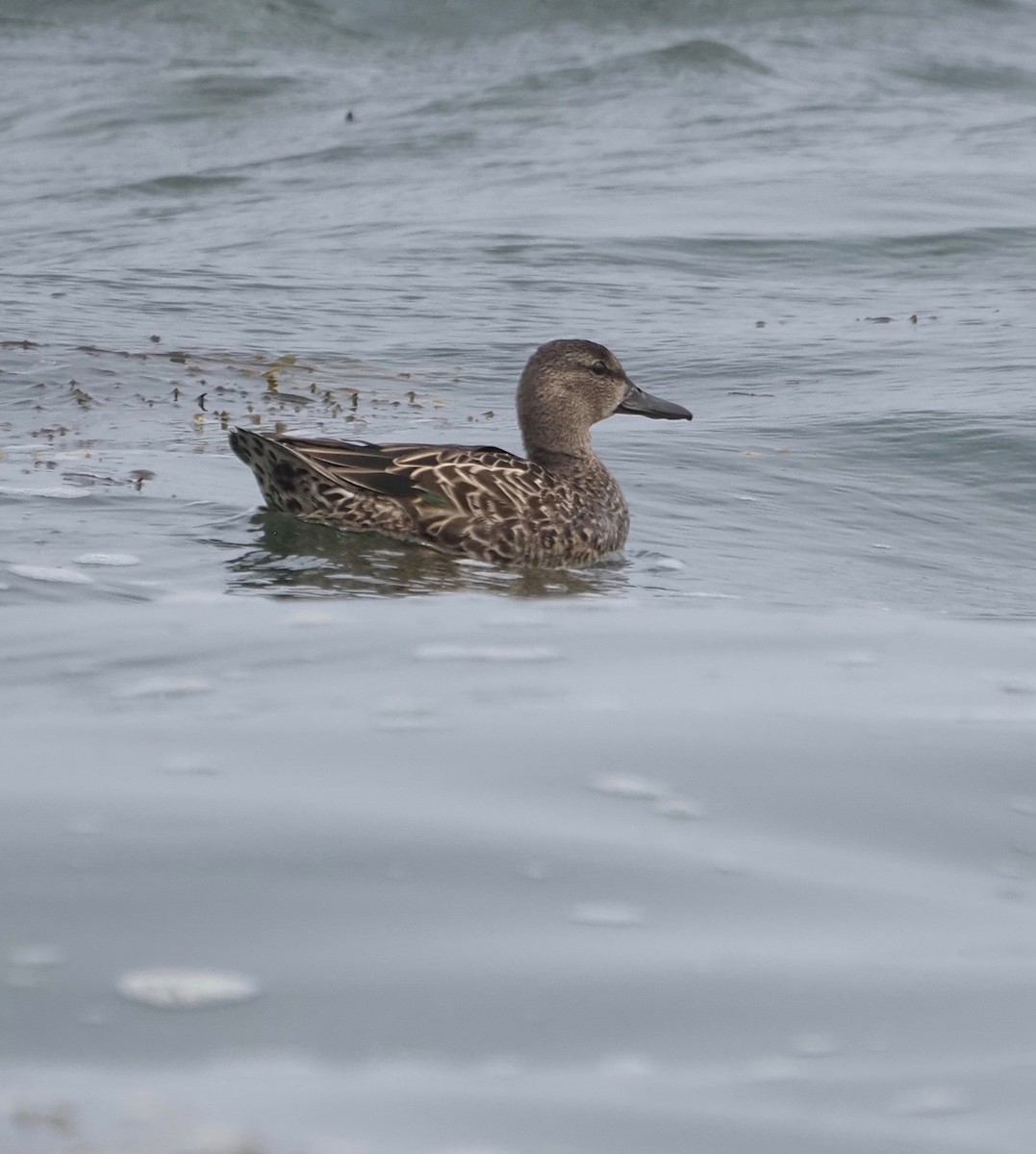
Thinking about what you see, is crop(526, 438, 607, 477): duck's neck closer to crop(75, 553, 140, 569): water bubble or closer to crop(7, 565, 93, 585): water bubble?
crop(75, 553, 140, 569): water bubble

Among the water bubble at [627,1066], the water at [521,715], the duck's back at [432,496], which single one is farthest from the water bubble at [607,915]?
the duck's back at [432,496]

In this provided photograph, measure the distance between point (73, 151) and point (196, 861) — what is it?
21.1 m

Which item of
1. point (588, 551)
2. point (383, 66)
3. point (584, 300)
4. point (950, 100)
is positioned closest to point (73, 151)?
point (383, 66)

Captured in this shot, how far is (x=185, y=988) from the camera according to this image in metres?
3.67

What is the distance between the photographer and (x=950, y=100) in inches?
1104

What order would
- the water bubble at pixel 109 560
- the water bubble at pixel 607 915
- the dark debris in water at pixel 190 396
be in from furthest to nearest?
the dark debris in water at pixel 190 396 < the water bubble at pixel 109 560 < the water bubble at pixel 607 915

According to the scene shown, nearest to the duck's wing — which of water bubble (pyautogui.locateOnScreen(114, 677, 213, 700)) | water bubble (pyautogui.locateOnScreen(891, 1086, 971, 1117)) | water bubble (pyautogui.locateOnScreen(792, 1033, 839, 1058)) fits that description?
water bubble (pyautogui.locateOnScreen(114, 677, 213, 700))

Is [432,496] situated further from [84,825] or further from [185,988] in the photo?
[185,988]

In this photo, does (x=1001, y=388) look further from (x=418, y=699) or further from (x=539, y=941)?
(x=539, y=941)

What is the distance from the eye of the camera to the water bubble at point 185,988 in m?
3.61

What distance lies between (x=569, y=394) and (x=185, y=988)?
654cm

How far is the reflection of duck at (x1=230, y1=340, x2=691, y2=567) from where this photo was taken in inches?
340

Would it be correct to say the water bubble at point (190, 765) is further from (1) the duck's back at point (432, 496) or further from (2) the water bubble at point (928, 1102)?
(1) the duck's back at point (432, 496)

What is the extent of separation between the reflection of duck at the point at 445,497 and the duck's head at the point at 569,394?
0.61 meters
